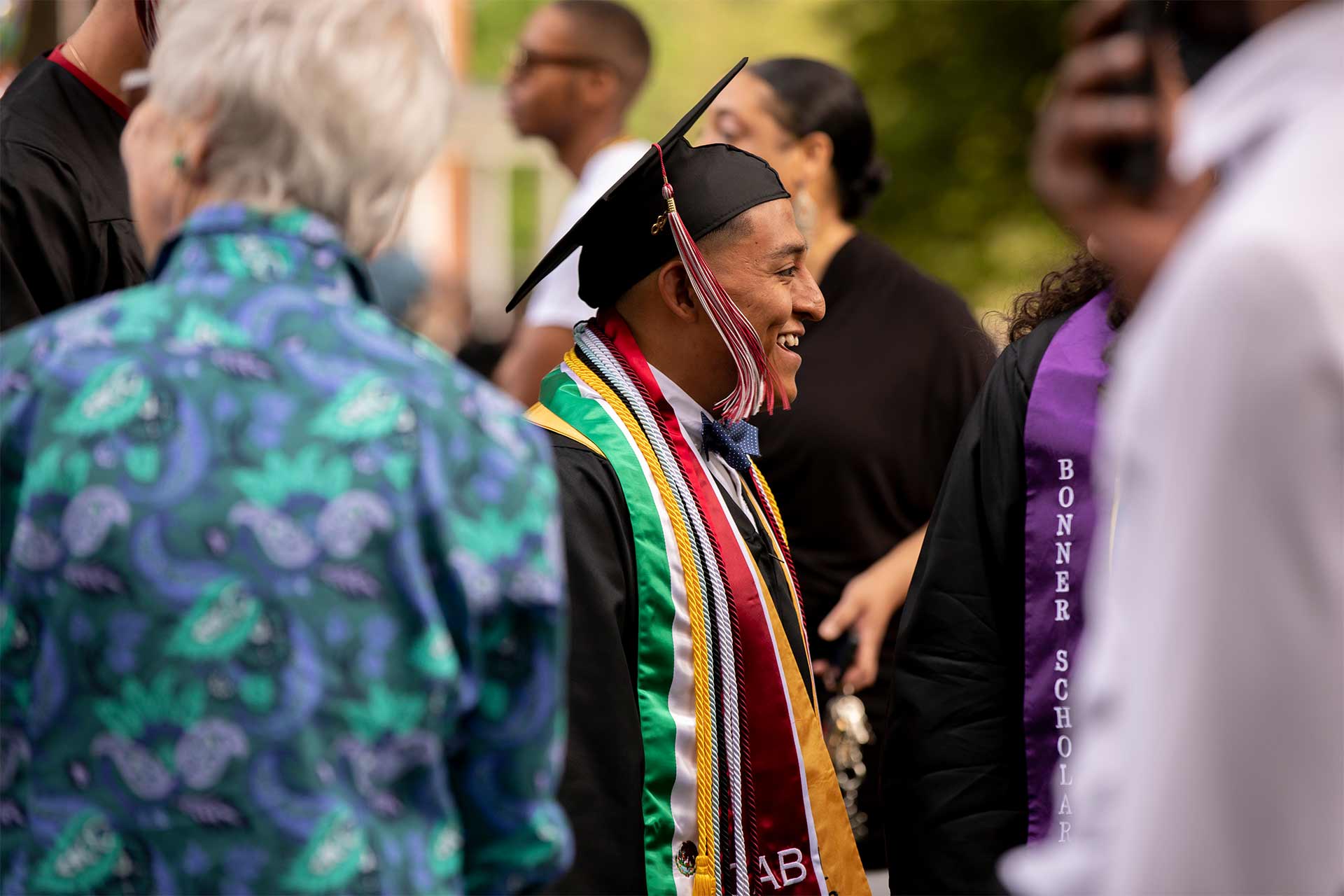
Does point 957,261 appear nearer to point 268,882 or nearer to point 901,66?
point 901,66

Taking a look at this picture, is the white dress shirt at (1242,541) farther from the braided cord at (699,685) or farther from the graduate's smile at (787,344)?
the graduate's smile at (787,344)

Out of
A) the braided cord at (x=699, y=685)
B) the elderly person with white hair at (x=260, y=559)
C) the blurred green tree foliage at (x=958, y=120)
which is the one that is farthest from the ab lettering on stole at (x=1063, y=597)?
the blurred green tree foliage at (x=958, y=120)

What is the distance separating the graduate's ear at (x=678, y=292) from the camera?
3.19 m

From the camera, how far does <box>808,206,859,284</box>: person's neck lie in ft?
15.1

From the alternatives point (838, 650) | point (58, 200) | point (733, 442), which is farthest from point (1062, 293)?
point (58, 200)

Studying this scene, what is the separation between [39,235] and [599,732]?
1.25 meters

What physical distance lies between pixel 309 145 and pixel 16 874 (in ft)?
2.76

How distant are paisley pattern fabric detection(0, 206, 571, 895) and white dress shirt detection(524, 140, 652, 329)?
3459mm

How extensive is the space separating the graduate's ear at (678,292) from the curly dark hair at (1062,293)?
0.61m

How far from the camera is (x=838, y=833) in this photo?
9.80 ft

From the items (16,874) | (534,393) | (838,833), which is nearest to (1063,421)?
(838,833)

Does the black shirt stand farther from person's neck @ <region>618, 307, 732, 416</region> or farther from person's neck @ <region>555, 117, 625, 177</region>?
person's neck @ <region>555, 117, 625, 177</region>

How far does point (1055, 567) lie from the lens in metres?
2.78

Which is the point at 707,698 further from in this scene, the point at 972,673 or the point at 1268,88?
the point at 1268,88
